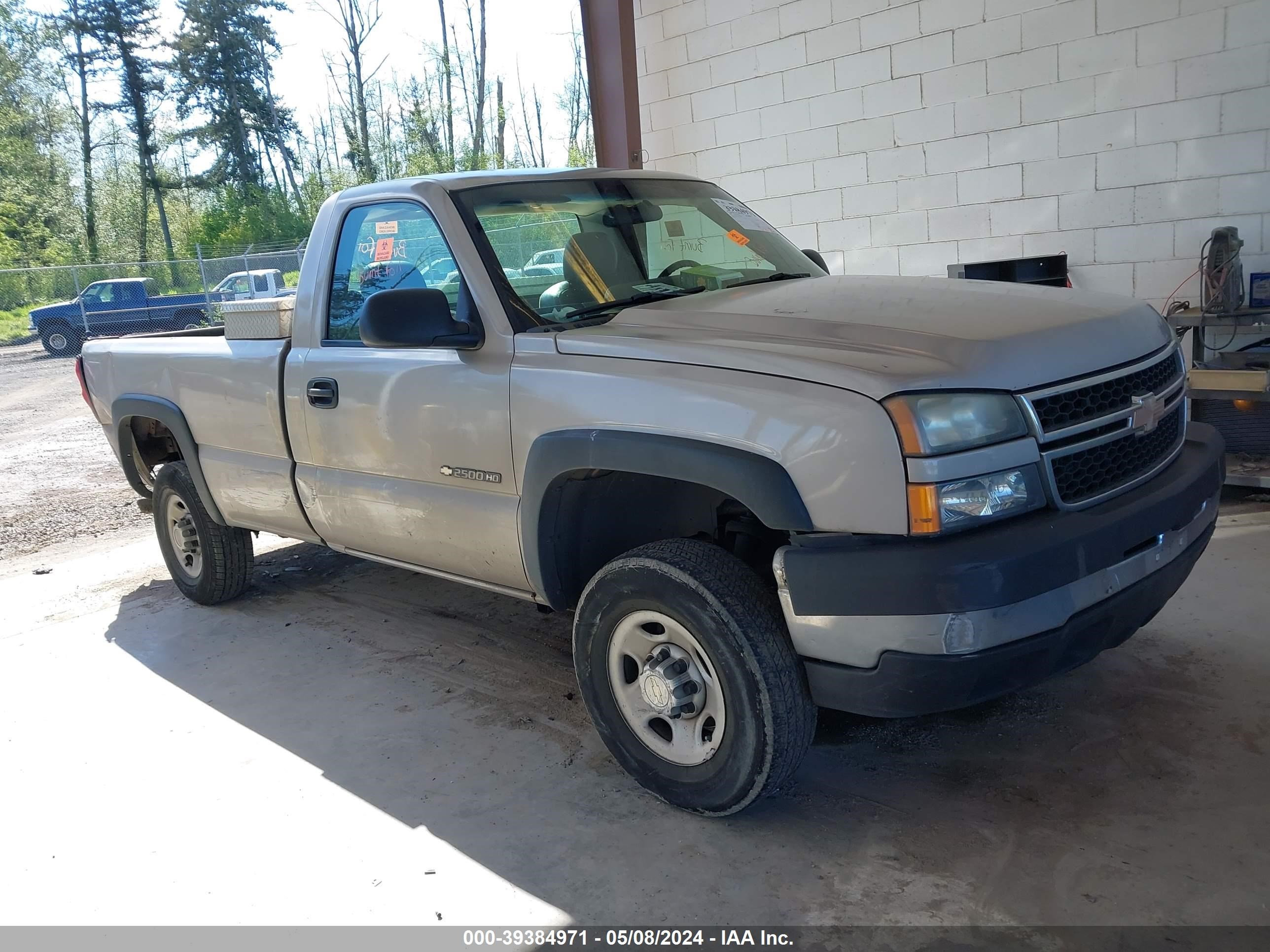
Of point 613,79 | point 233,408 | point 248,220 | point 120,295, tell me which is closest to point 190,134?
point 248,220

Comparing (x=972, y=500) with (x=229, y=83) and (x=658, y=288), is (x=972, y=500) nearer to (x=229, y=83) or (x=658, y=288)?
(x=658, y=288)

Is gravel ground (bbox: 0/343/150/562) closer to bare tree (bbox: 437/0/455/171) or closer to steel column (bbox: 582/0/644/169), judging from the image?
steel column (bbox: 582/0/644/169)

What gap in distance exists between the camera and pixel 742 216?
417 cm

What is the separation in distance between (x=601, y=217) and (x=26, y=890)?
2.81m

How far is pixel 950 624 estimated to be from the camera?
2.32 m

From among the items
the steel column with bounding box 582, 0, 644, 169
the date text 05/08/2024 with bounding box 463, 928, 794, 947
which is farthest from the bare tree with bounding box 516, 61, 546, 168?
the date text 05/08/2024 with bounding box 463, 928, 794, 947

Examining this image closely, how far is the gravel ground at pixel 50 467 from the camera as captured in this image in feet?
24.3

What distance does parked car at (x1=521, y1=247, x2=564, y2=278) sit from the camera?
11.2 feet

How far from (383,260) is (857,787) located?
2532mm

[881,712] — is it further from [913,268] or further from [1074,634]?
[913,268]

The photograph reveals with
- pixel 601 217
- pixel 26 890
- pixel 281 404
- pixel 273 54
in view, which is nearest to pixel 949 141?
pixel 601 217

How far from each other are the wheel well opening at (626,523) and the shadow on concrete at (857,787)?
67 centimetres

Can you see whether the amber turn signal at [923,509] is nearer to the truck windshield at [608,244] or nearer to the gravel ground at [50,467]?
the truck windshield at [608,244]

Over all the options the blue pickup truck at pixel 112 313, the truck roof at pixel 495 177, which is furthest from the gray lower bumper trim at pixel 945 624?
the blue pickup truck at pixel 112 313
